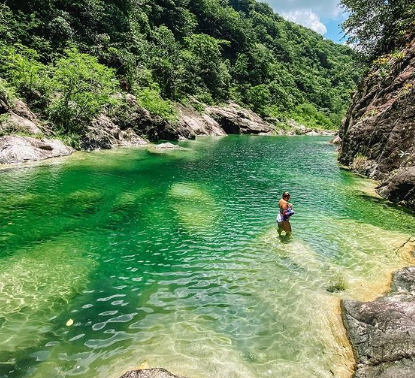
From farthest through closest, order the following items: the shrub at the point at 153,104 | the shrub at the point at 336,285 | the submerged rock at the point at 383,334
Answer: the shrub at the point at 153,104 → the shrub at the point at 336,285 → the submerged rock at the point at 383,334

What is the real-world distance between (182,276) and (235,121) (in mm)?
86184

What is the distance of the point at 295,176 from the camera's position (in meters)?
33.5

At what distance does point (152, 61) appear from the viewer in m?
80.4

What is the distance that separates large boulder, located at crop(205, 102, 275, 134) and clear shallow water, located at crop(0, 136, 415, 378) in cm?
7017

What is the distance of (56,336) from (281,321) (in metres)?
6.55

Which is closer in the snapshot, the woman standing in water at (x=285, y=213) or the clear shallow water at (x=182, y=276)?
the clear shallow water at (x=182, y=276)

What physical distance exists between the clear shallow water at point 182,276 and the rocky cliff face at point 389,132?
9.99 feet

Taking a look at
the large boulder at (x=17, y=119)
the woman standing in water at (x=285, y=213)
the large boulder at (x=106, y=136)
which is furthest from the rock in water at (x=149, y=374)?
the large boulder at (x=106, y=136)

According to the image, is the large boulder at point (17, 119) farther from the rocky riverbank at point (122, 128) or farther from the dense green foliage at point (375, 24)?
the dense green foliage at point (375, 24)

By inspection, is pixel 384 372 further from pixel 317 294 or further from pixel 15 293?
pixel 15 293

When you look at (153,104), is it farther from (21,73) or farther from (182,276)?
(182,276)

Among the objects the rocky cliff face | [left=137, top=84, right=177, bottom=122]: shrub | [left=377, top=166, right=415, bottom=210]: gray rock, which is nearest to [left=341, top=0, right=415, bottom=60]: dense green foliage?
the rocky cliff face

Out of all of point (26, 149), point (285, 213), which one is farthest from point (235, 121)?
point (285, 213)

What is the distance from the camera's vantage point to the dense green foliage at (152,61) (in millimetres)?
43812
